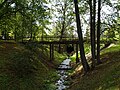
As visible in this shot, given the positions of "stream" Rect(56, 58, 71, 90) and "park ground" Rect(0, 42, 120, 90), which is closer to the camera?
"park ground" Rect(0, 42, 120, 90)

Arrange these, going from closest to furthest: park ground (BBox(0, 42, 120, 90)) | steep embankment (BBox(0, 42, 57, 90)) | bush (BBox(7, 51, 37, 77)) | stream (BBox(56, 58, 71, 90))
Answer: park ground (BBox(0, 42, 120, 90)) → steep embankment (BBox(0, 42, 57, 90)) → stream (BBox(56, 58, 71, 90)) → bush (BBox(7, 51, 37, 77))

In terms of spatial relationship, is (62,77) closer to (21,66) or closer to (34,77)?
(34,77)

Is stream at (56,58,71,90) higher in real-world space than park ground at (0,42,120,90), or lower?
lower

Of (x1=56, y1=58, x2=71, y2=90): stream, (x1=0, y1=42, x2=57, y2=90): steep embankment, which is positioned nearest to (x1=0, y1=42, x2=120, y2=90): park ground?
(x1=0, y1=42, x2=57, y2=90): steep embankment

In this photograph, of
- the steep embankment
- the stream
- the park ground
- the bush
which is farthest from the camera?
the bush

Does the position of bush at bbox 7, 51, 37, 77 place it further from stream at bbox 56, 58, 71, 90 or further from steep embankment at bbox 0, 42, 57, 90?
stream at bbox 56, 58, 71, 90

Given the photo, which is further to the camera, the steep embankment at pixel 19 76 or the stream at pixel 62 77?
the stream at pixel 62 77

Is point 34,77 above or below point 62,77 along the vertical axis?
above

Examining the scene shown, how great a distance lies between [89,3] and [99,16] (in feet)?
7.34

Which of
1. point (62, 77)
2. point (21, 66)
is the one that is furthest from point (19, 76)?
point (62, 77)

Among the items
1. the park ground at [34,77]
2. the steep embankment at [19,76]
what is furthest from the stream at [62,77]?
the steep embankment at [19,76]

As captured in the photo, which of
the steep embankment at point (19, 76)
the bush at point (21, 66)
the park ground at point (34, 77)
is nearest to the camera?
the park ground at point (34, 77)

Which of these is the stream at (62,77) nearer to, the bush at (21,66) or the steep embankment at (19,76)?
the steep embankment at (19,76)

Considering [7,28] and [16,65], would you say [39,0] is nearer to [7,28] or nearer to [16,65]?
[7,28]
